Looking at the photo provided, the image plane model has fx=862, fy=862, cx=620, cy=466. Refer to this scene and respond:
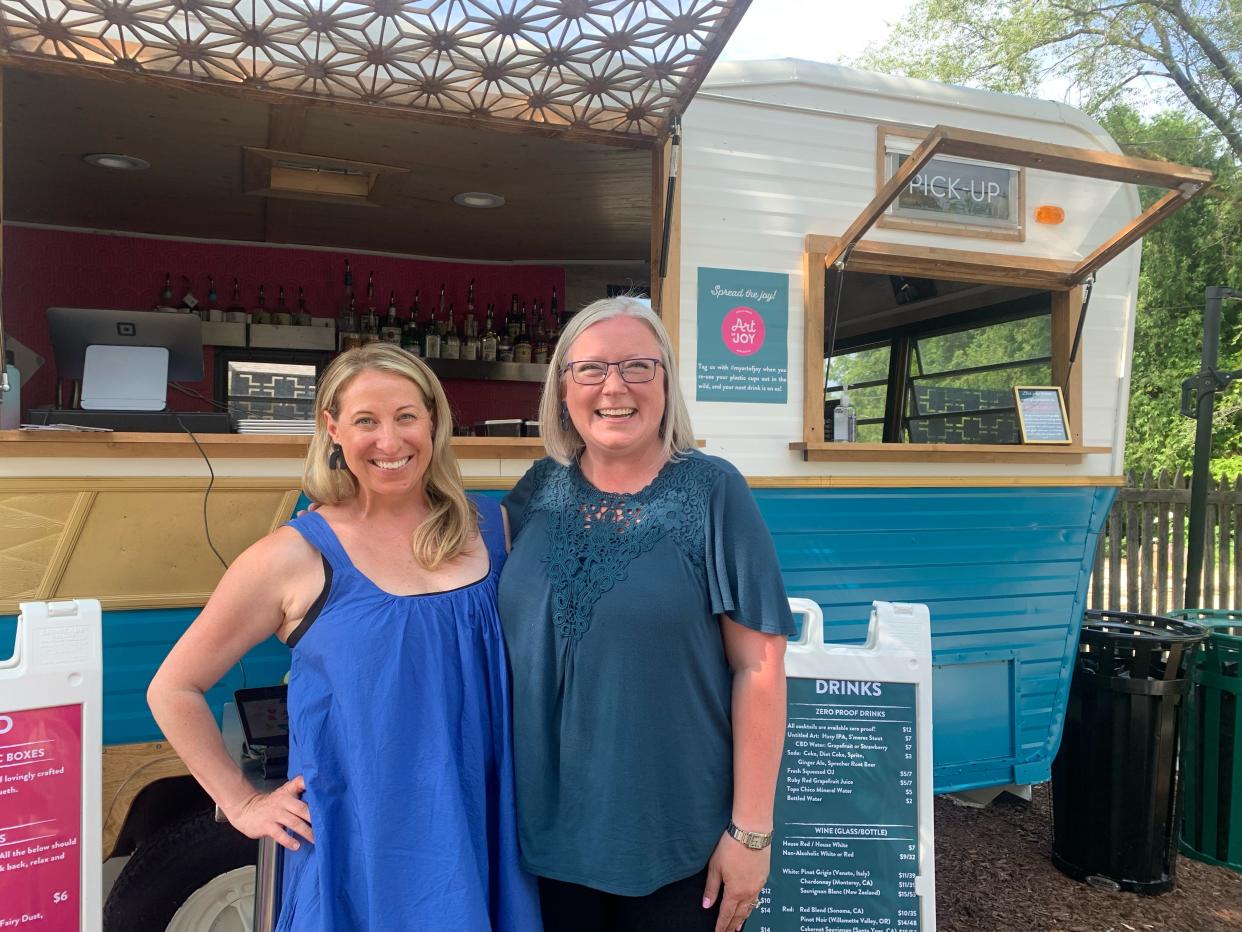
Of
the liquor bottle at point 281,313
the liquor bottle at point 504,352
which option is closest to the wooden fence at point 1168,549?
the liquor bottle at point 504,352

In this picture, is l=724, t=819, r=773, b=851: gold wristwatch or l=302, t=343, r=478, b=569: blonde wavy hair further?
l=302, t=343, r=478, b=569: blonde wavy hair

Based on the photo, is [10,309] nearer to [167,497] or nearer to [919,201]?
[167,497]

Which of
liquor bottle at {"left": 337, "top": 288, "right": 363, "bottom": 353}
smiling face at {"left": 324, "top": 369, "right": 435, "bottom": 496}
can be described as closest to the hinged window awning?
smiling face at {"left": 324, "top": 369, "right": 435, "bottom": 496}

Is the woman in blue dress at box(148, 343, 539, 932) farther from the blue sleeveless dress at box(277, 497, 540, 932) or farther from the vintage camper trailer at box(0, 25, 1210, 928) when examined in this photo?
the vintage camper trailer at box(0, 25, 1210, 928)

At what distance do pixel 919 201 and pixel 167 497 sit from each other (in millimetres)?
2902

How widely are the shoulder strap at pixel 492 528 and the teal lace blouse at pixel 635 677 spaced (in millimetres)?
201

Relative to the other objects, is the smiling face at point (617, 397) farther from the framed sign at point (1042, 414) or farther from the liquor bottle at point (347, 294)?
the liquor bottle at point (347, 294)

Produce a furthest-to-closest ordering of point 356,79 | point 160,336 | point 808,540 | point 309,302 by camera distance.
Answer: point 309,302 → point 808,540 → point 160,336 → point 356,79

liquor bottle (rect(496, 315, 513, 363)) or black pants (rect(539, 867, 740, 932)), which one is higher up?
liquor bottle (rect(496, 315, 513, 363))

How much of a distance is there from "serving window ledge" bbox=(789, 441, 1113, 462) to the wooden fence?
455 cm

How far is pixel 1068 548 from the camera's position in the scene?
374 centimetres

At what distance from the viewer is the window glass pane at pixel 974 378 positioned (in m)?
3.87

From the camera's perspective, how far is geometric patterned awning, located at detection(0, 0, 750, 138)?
239cm

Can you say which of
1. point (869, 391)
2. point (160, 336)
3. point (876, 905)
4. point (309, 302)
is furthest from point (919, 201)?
point (309, 302)
